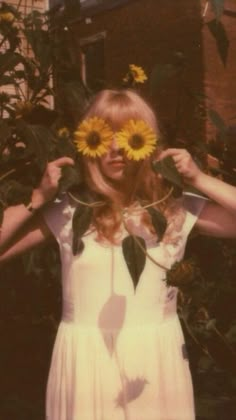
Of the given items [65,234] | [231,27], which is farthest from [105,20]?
[65,234]

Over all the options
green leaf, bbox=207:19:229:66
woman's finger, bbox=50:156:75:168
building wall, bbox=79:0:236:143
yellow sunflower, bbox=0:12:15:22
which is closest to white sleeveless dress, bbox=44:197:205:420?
woman's finger, bbox=50:156:75:168

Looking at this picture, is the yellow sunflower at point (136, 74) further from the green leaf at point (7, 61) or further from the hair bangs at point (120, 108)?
the green leaf at point (7, 61)

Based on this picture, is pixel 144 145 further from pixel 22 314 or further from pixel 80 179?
pixel 22 314

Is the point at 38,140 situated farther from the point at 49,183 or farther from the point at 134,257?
the point at 134,257

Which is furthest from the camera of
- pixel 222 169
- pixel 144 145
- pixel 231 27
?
pixel 231 27

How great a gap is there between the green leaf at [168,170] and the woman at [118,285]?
0.17 m

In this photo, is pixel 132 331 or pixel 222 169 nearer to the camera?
pixel 132 331

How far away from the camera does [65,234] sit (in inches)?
70.0

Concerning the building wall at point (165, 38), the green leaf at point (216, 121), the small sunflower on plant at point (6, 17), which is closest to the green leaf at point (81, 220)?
the green leaf at point (216, 121)

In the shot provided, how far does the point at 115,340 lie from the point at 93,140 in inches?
19.5

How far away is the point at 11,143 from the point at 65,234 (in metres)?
0.27

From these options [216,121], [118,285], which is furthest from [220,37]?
[118,285]

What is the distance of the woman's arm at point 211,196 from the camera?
1565 mm

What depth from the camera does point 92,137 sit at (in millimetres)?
1503
